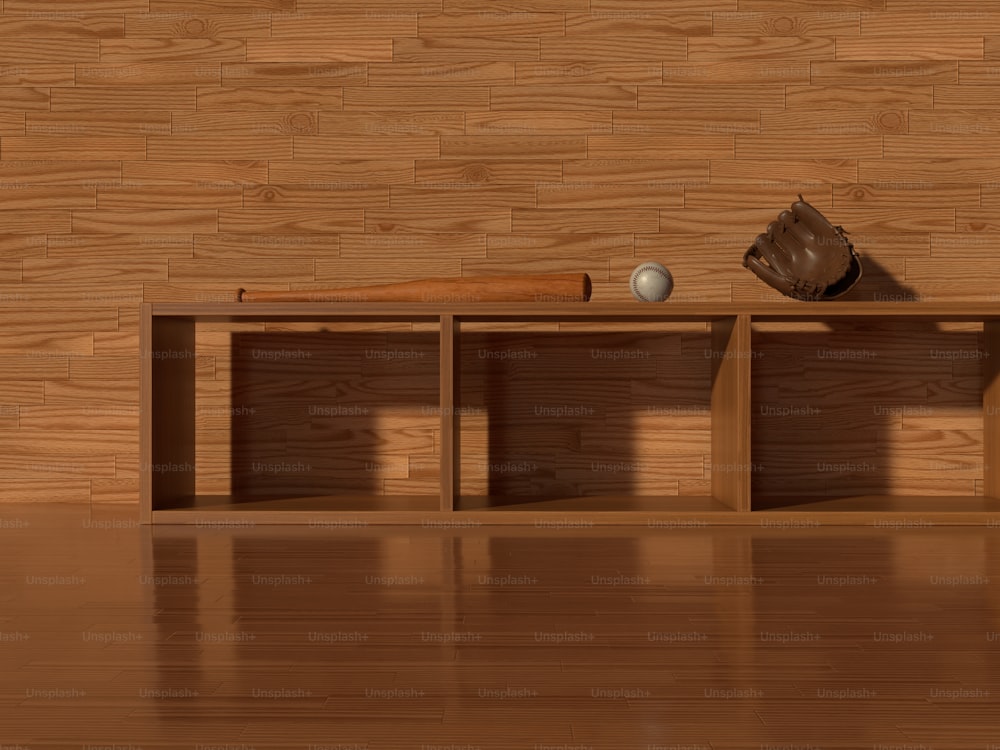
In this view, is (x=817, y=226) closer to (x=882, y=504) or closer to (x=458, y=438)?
(x=882, y=504)

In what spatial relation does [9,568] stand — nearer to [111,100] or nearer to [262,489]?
[262,489]

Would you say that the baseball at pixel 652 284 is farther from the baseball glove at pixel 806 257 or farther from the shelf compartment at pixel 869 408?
the shelf compartment at pixel 869 408

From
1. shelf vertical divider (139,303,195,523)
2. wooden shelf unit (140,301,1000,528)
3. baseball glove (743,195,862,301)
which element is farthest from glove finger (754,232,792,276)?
shelf vertical divider (139,303,195,523)

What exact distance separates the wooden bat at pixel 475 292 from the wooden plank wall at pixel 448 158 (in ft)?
1.40

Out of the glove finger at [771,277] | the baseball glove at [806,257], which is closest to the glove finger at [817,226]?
the baseball glove at [806,257]

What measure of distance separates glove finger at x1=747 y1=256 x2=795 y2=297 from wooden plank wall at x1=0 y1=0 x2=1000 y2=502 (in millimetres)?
252

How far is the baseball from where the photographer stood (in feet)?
7.82

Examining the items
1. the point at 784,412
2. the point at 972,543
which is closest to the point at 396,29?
the point at 784,412

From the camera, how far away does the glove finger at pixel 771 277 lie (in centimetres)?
246

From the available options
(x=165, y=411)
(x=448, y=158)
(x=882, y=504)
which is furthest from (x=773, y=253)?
(x=165, y=411)

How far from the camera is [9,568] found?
6.00ft

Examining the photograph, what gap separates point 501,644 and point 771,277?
4.92 feet

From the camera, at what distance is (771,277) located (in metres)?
2.48

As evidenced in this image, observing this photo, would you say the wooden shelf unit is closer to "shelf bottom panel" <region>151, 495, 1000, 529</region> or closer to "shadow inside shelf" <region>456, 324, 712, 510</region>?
"shelf bottom panel" <region>151, 495, 1000, 529</region>
